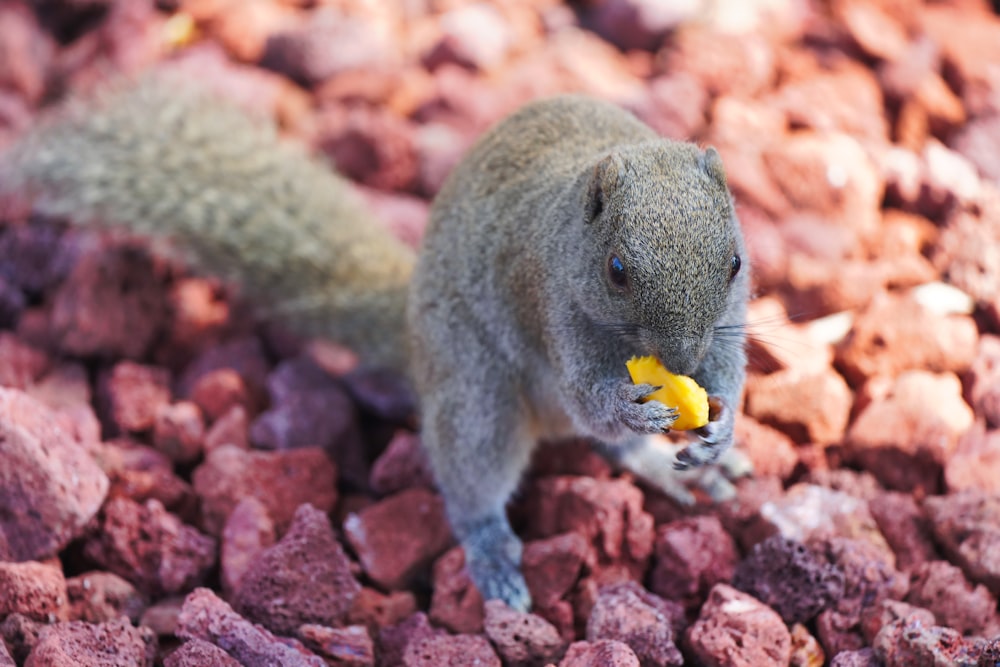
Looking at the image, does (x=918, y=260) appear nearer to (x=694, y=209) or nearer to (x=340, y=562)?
(x=694, y=209)

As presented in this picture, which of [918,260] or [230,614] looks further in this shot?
[918,260]

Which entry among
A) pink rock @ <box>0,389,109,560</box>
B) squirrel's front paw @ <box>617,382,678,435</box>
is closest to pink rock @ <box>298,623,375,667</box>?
pink rock @ <box>0,389,109,560</box>

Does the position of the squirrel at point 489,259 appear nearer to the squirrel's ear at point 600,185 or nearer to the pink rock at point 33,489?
the squirrel's ear at point 600,185

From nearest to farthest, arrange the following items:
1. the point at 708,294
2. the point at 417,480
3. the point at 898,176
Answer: the point at 708,294, the point at 417,480, the point at 898,176

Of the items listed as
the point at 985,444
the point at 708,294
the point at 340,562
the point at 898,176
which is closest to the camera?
the point at 708,294

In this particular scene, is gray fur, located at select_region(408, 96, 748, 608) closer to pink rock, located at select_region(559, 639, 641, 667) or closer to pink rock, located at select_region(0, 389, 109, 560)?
pink rock, located at select_region(559, 639, 641, 667)

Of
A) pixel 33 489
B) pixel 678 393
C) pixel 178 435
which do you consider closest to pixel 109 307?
pixel 178 435

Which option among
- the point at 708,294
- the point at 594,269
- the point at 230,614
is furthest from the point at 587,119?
the point at 230,614

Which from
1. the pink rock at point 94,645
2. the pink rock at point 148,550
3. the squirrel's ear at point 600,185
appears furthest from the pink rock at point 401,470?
the squirrel's ear at point 600,185
